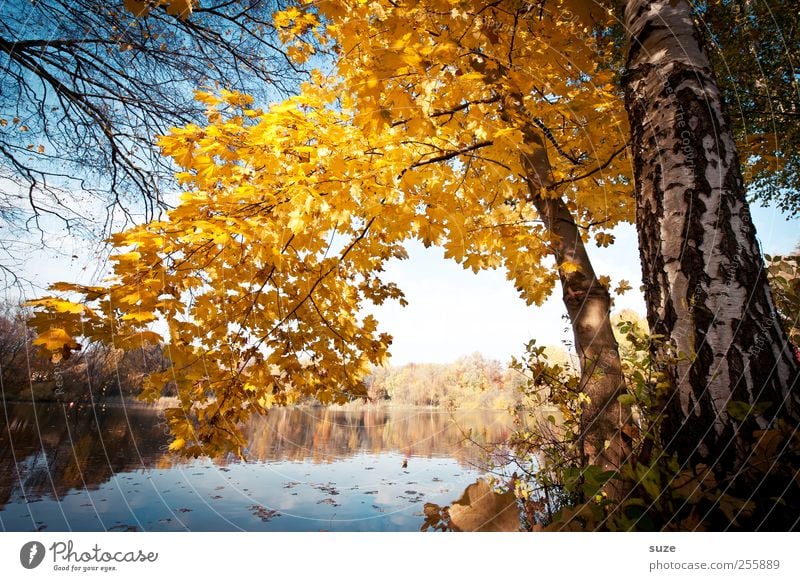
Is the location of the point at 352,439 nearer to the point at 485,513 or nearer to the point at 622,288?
the point at 622,288

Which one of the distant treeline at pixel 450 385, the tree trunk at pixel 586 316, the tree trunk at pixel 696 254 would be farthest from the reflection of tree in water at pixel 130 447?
the tree trunk at pixel 696 254

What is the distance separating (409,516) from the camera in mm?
6246

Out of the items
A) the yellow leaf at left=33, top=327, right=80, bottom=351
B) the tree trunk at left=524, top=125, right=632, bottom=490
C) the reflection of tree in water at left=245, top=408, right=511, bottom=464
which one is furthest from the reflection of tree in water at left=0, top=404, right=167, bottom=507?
the tree trunk at left=524, top=125, right=632, bottom=490

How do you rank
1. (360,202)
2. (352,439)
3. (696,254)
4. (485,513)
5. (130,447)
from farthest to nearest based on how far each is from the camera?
(130,447)
(352,439)
(360,202)
(696,254)
(485,513)

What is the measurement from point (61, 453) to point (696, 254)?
15.0 m

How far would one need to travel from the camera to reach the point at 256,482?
750cm

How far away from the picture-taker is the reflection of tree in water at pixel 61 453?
7.04 metres

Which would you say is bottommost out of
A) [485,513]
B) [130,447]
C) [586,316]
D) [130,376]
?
[130,447]

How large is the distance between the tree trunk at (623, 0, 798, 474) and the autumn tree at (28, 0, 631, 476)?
1.17 feet

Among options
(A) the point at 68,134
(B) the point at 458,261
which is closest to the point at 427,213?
(B) the point at 458,261

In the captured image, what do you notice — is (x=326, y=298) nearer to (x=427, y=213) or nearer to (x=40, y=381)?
(x=427, y=213)

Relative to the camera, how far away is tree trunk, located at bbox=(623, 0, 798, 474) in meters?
1.06

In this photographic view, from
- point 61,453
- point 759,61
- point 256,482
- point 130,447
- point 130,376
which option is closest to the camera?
point 130,376

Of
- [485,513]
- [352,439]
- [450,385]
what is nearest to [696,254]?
[485,513]
